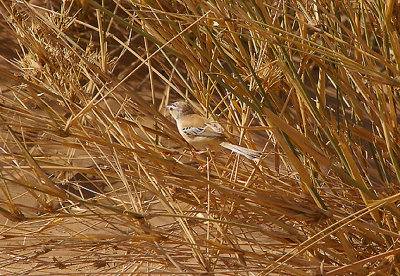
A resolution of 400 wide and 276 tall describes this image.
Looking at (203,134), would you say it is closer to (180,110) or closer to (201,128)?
(201,128)

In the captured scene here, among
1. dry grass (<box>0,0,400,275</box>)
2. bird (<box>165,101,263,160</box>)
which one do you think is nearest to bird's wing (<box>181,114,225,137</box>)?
bird (<box>165,101,263,160</box>)

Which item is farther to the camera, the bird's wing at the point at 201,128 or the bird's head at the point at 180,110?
the bird's head at the point at 180,110

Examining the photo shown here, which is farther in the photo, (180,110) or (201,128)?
(180,110)

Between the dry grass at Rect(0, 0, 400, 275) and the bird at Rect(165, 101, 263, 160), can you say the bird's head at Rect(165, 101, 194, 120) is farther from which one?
the dry grass at Rect(0, 0, 400, 275)

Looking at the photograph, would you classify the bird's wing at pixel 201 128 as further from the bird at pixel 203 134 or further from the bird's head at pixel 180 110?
the bird's head at pixel 180 110

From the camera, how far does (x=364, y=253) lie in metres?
2.79

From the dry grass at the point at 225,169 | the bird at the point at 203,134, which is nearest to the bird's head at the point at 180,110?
the bird at the point at 203,134

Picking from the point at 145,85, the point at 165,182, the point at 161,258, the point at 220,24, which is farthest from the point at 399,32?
the point at 145,85

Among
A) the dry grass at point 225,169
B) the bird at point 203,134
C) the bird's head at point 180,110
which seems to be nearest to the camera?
the dry grass at point 225,169

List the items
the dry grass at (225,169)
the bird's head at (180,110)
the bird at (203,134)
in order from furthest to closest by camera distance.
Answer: the bird's head at (180,110)
the bird at (203,134)
the dry grass at (225,169)

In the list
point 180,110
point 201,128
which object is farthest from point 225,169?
point 180,110

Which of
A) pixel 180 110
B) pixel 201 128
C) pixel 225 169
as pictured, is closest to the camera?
pixel 225 169

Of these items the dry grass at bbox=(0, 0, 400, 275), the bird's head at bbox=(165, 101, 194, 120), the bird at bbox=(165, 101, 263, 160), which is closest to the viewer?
the dry grass at bbox=(0, 0, 400, 275)

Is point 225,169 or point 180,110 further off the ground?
point 180,110
